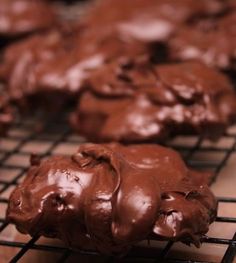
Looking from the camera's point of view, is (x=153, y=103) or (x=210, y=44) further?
(x=210, y=44)

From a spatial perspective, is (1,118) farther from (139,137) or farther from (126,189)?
(126,189)

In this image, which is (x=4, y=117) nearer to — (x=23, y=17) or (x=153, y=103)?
(x=153, y=103)

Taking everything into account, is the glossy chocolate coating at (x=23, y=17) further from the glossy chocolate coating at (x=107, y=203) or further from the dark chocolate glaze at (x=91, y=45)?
the glossy chocolate coating at (x=107, y=203)

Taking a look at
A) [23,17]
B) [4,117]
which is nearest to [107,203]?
[4,117]

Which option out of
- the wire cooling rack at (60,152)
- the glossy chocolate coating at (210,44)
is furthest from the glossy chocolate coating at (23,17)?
the glossy chocolate coating at (210,44)

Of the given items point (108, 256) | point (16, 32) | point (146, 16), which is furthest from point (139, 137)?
point (16, 32)
